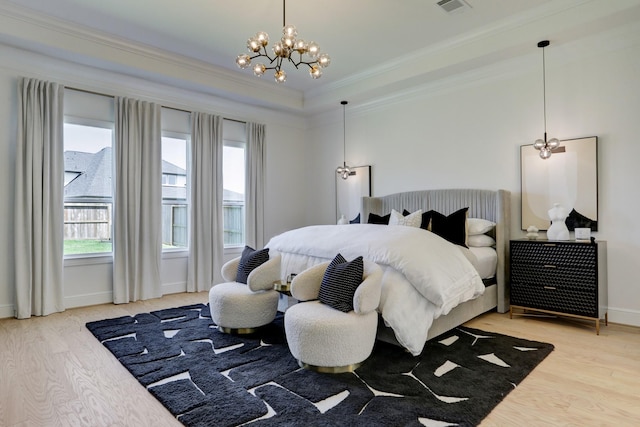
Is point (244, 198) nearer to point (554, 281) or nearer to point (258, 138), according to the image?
point (258, 138)

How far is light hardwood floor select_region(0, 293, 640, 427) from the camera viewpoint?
204cm

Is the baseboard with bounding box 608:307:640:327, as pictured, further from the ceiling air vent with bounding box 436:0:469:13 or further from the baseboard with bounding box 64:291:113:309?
the baseboard with bounding box 64:291:113:309

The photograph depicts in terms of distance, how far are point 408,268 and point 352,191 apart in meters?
3.61

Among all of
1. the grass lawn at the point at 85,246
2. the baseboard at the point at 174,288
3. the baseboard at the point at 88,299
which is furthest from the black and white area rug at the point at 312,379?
the baseboard at the point at 174,288

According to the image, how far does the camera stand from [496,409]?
6.91ft

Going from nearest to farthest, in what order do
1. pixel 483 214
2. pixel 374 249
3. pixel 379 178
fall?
pixel 374 249 → pixel 483 214 → pixel 379 178

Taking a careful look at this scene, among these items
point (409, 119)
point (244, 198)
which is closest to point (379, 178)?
point (409, 119)

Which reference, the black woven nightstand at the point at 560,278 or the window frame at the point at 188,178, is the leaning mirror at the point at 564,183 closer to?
the black woven nightstand at the point at 560,278

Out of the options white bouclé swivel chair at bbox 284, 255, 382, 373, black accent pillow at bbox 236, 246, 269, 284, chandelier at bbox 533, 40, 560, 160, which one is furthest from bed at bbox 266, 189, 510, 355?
chandelier at bbox 533, 40, 560, 160

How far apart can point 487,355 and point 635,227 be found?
2.22m

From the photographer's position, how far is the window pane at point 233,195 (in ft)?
20.2

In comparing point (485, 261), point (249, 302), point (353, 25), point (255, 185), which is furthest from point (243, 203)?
point (485, 261)

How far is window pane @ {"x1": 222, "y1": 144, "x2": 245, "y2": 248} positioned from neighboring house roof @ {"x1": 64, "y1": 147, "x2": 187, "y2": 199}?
1.73m

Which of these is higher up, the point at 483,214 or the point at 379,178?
the point at 379,178
